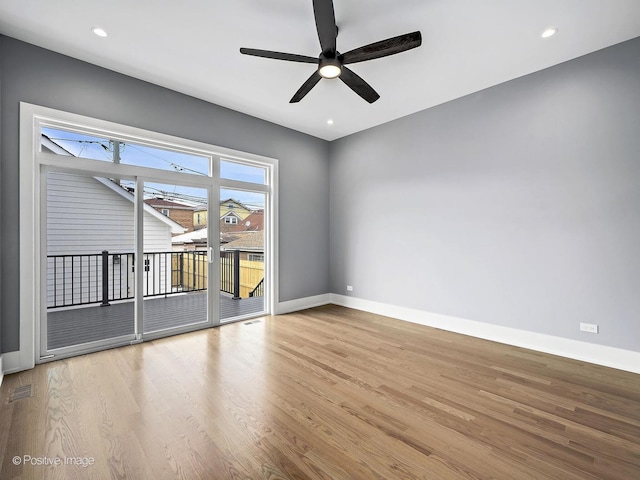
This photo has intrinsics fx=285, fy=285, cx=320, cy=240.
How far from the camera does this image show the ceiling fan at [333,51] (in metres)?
2.17

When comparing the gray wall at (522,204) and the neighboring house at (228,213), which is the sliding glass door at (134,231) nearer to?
the neighboring house at (228,213)

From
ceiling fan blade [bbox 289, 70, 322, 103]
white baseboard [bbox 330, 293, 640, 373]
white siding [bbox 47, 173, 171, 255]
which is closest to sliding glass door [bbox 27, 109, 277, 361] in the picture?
white siding [bbox 47, 173, 171, 255]

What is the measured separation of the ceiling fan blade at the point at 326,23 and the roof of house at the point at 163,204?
2.76 metres

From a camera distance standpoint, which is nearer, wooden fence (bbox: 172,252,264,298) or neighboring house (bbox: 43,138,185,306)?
neighboring house (bbox: 43,138,185,306)

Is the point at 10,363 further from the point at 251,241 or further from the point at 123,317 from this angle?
the point at 251,241

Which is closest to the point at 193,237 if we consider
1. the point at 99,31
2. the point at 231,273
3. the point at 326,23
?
the point at 231,273

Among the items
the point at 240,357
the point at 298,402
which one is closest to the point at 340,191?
the point at 240,357

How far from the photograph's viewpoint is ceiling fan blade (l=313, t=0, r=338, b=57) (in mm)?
2027

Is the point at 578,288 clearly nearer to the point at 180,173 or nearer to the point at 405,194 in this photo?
the point at 405,194

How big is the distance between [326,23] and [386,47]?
60cm

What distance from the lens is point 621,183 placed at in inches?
116

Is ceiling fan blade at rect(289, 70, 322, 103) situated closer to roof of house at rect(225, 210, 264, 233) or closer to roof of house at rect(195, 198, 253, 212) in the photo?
roof of house at rect(195, 198, 253, 212)

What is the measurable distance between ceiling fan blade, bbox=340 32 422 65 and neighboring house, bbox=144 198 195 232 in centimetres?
285

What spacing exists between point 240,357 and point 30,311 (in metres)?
2.13
